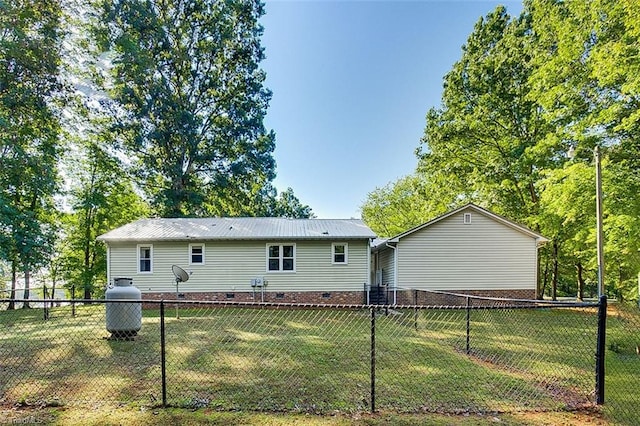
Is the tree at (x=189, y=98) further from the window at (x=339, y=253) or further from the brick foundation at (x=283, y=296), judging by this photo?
the window at (x=339, y=253)

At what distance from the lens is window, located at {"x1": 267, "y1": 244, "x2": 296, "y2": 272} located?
541 inches

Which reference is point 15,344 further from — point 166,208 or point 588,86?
point 588,86

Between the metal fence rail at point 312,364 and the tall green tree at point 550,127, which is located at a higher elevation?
the tall green tree at point 550,127

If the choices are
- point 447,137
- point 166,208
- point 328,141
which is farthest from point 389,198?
point 166,208

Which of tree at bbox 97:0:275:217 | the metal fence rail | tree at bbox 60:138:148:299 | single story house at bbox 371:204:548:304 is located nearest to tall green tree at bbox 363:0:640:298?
single story house at bbox 371:204:548:304

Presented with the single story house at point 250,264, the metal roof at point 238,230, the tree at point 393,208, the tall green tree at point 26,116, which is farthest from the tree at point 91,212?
the tree at point 393,208

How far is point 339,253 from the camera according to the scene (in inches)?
545

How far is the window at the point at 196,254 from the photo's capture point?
536 inches

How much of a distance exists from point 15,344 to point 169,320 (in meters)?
3.68

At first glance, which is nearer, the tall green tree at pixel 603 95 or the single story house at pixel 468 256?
the tall green tree at pixel 603 95

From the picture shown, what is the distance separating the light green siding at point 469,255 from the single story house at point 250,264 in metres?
2.08

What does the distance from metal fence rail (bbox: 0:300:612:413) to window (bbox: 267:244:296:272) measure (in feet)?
12.3

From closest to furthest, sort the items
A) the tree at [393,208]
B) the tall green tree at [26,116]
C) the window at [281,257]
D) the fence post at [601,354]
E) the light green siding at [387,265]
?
the fence post at [601,354], the tall green tree at [26,116], the window at [281,257], the light green siding at [387,265], the tree at [393,208]

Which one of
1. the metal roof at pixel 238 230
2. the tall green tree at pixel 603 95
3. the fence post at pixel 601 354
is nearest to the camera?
the fence post at pixel 601 354
